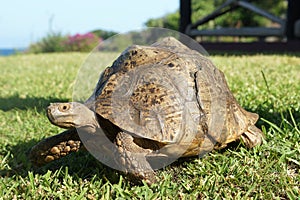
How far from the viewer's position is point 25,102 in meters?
4.36

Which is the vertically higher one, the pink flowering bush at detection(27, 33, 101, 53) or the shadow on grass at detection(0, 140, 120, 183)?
the shadow on grass at detection(0, 140, 120, 183)

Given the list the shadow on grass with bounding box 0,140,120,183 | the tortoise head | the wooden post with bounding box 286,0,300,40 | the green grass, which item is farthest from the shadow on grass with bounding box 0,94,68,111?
the wooden post with bounding box 286,0,300,40

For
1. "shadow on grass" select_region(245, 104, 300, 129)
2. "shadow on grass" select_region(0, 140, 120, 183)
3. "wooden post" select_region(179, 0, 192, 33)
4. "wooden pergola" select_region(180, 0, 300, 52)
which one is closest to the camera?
"shadow on grass" select_region(0, 140, 120, 183)

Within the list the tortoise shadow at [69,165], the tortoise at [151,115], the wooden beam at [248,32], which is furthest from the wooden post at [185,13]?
the tortoise at [151,115]

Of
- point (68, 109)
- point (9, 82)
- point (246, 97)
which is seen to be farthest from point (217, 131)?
point (9, 82)

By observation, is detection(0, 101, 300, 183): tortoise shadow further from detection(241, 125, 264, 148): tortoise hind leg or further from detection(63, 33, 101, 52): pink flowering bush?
detection(63, 33, 101, 52): pink flowering bush

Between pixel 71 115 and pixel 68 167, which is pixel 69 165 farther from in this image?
pixel 71 115

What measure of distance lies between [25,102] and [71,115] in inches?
99.1

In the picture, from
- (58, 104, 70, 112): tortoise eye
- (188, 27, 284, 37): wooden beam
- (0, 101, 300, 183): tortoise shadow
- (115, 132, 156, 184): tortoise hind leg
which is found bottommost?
(188, 27, 284, 37): wooden beam

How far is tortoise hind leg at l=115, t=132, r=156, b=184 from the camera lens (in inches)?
78.5

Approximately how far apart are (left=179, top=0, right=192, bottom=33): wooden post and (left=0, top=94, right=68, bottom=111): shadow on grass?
23.2 feet

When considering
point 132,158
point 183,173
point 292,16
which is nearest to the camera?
point 132,158

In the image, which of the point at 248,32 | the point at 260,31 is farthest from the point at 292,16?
the point at 248,32

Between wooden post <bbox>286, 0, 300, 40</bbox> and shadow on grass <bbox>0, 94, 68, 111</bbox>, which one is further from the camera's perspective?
wooden post <bbox>286, 0, 300, 40</bbox>
